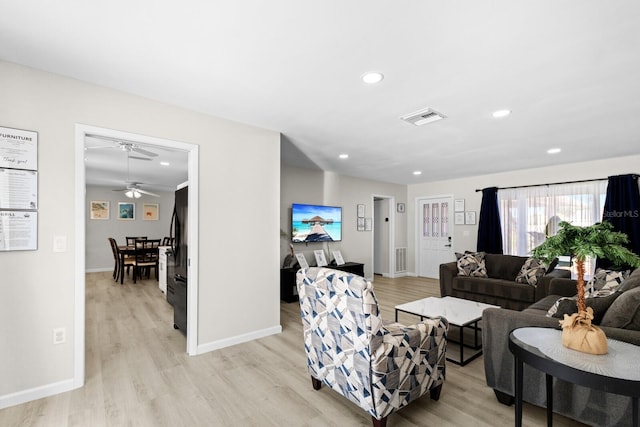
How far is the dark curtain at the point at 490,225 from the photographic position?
19.6 ft

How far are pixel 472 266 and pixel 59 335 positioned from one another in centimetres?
530

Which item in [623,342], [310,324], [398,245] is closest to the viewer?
[623,342]

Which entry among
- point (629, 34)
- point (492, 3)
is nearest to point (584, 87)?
point (629, 34)

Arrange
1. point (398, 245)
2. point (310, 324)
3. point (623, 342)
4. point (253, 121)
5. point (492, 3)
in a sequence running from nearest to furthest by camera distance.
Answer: point (492, 3) < point (623, 342) < point (310, 324) < point (253, 121) < point (398, 245)

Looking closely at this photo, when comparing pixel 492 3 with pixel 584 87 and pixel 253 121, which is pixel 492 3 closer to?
pixel 584 87

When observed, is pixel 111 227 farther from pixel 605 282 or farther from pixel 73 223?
pixel 605 282

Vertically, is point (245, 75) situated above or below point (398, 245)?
above

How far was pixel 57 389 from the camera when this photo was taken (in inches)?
88.3

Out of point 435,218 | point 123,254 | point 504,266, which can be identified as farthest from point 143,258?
point 504,266

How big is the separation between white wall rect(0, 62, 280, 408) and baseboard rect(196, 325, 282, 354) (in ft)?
0.05

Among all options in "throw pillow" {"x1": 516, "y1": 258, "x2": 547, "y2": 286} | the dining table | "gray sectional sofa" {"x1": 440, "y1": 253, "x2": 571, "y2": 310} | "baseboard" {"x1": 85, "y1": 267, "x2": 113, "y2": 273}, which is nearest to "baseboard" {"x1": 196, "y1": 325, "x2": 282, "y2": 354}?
"gray sectional sofa" {"x1": 440, "y1": 253, "x2": 571, "y2": 310}

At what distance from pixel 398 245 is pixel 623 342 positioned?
592 cm

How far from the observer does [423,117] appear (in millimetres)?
3070

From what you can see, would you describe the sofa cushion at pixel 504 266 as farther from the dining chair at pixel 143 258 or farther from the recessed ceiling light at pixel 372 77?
the dining chair at pixel 143 258
